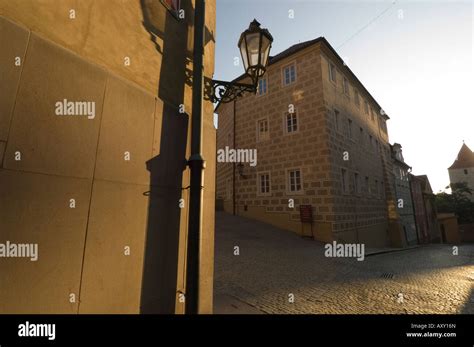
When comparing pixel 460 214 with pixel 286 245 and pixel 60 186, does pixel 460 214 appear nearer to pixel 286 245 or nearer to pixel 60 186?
pixel 286 245

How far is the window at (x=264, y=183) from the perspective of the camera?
1367 cm

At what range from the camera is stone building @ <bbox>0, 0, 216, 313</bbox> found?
1.77 meters

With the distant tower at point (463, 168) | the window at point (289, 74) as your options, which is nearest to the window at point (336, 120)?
the window at point (289, 74)

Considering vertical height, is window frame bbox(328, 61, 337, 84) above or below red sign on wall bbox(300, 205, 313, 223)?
above

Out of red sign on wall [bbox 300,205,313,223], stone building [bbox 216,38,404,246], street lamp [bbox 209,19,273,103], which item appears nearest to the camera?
street lamp [bbox 209,19,273,103]

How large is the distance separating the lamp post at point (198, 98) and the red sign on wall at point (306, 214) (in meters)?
9.35

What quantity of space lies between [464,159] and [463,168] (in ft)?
7.71

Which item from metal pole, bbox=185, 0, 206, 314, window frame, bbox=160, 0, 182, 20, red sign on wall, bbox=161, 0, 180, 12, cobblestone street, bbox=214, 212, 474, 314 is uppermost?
red sign on wall, bbox=161, 0, 180, 12

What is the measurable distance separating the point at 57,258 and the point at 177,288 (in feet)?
4.69

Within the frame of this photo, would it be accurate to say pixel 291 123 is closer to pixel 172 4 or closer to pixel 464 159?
pixel 172 4

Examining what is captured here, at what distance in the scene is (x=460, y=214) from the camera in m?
34.1

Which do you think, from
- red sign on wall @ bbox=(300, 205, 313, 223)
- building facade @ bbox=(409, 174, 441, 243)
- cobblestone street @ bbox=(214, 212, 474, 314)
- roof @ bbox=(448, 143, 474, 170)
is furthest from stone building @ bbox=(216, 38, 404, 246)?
roof @ bbox=(448, 143, 474, 170)

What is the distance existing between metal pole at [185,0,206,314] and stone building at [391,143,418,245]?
83.5 ft

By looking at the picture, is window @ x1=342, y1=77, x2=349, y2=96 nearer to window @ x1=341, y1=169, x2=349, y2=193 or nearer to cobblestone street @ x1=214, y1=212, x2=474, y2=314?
window @ x1=341, y1=169, x2=349, y2=193
